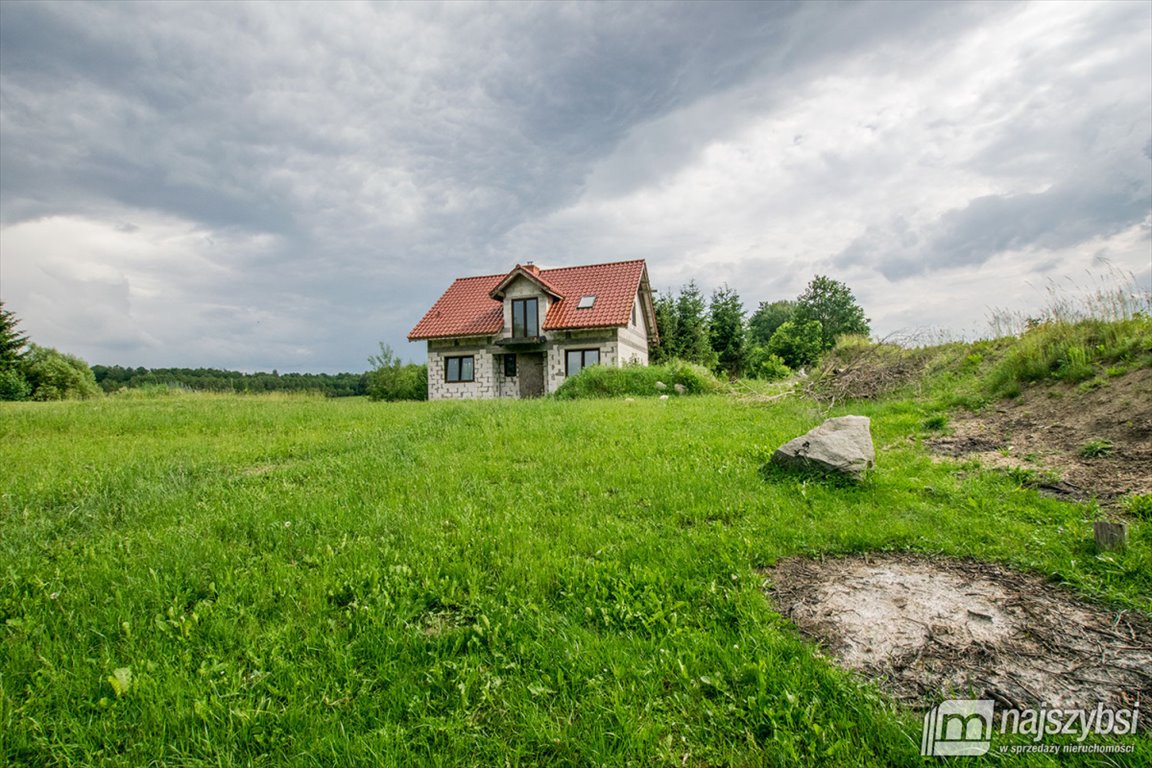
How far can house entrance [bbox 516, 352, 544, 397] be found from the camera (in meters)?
27.4

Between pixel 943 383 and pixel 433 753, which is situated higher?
pixel 943 383

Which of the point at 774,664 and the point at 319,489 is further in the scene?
the point at 319,489

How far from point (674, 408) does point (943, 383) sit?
5.91 meters

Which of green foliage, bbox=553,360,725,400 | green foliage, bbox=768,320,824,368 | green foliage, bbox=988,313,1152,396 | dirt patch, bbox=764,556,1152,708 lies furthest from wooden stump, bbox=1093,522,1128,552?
green foliage, bbox=768,320,824,368

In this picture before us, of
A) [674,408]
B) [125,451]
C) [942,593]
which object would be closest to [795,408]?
[674,408]

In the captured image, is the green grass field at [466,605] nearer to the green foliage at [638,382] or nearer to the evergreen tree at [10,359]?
the green foliage at [638,382]

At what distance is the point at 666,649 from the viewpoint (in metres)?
3.19

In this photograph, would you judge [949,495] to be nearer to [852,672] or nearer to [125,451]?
[852,672]

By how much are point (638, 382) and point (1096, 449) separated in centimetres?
1379

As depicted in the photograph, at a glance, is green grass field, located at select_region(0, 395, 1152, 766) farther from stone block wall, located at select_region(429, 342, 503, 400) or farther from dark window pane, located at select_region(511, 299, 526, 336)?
stone block wall, located at select_region(429, 342, 503, 400)

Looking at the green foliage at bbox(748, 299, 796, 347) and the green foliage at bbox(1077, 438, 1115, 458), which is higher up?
the green foliage at bbox(748, 299, 796, 347)

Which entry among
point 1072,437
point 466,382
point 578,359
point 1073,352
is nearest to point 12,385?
point 466,382

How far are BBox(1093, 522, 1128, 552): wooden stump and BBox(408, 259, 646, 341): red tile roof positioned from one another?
21.2 m

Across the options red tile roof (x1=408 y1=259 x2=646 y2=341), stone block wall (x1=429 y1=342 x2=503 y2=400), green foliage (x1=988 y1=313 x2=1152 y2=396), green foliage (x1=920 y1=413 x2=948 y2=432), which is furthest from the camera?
stone block wall (x1=429 y1=342 x2=503 y2=400)
